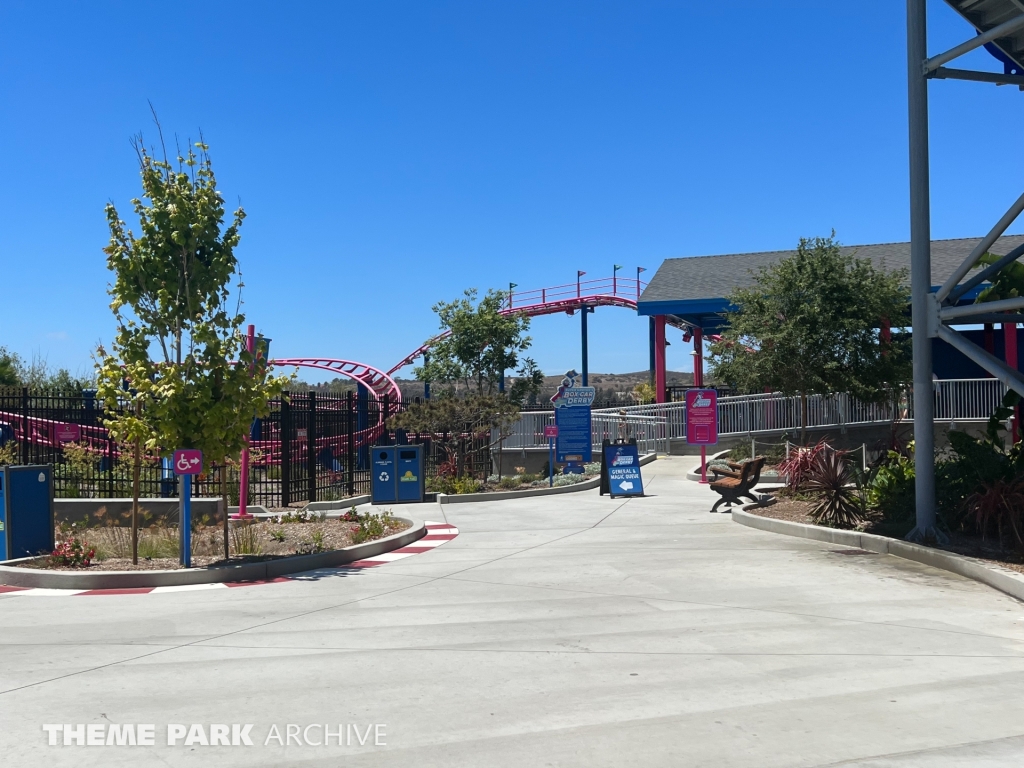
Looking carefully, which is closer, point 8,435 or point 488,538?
point 488,538

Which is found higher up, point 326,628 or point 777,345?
point 777,345

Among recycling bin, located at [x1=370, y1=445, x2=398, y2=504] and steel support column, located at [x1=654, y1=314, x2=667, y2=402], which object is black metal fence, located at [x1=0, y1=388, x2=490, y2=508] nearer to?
recycling bin, located at [x1=370, y1=445, x2=398, y2=504]

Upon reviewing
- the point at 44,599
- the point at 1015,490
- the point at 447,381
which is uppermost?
the point at 447,381

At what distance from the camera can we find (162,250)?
37.0ft

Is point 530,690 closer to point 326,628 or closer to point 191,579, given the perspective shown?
point 326,628

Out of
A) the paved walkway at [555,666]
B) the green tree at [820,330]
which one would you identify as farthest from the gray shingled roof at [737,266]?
the paved walkway at [555,666]

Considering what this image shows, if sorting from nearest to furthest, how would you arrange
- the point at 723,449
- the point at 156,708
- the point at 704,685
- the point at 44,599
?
the point at 156,708 → the point at 704,685 → the point at 44,599 → the point at 723,449

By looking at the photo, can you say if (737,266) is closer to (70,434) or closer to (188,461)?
(70,434)

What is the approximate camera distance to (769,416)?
92.2 ft

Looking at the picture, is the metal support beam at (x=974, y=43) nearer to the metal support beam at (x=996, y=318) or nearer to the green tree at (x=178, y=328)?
the metal support beam at (x=996, y=318)

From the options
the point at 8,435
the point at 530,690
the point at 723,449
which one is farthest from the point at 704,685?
the point at 8,435

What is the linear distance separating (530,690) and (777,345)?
17741 mm

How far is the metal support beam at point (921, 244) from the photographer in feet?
38.3

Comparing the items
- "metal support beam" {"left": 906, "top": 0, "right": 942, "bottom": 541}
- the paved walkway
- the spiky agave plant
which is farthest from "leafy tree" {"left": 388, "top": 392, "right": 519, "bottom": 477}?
"metal support beam" {"left": 906, "top": 0, "right": 942, "bottom": 541}
